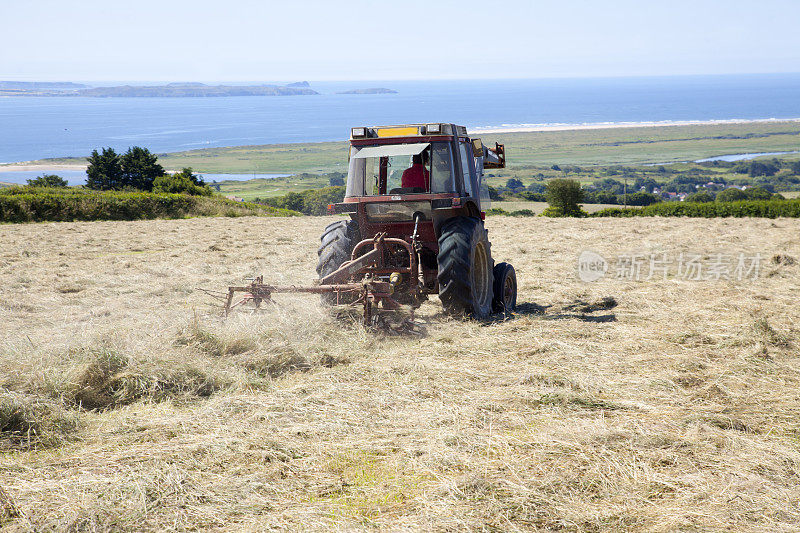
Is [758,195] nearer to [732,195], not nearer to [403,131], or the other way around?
[732,195]

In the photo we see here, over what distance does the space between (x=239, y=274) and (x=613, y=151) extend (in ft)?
456

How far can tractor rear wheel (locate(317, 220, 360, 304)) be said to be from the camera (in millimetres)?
7211

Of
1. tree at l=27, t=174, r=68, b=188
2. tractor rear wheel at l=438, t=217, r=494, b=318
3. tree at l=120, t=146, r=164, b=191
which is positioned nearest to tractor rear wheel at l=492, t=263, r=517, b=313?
tractor rear wheel at l=438, t=217, r=494, b=318

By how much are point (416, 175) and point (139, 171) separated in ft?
115

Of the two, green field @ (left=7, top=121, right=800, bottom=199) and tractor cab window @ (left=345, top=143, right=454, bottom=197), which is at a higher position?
green field @ (left=7, top=121, right=800, bottom=199)

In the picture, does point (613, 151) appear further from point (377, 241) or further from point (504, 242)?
point (377, 241)

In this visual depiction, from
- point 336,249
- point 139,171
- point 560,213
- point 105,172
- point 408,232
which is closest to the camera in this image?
point 336,249

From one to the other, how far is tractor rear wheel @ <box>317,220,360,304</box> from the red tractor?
0.01 m

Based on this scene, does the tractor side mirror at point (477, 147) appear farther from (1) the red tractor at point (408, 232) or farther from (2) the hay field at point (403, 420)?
(2) the hay field at point (403, 420)

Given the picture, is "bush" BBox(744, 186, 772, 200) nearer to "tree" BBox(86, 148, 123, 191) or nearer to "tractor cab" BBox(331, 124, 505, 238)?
"tractor cab" BBox(331, 124, 505, 238)

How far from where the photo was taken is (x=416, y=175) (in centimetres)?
763

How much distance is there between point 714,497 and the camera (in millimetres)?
3219

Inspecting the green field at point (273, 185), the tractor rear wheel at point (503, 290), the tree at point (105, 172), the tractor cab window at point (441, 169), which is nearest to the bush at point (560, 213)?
the tree at point (105, 172)

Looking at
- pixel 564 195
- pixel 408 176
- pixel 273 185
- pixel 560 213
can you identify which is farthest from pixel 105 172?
pixel 408 176
